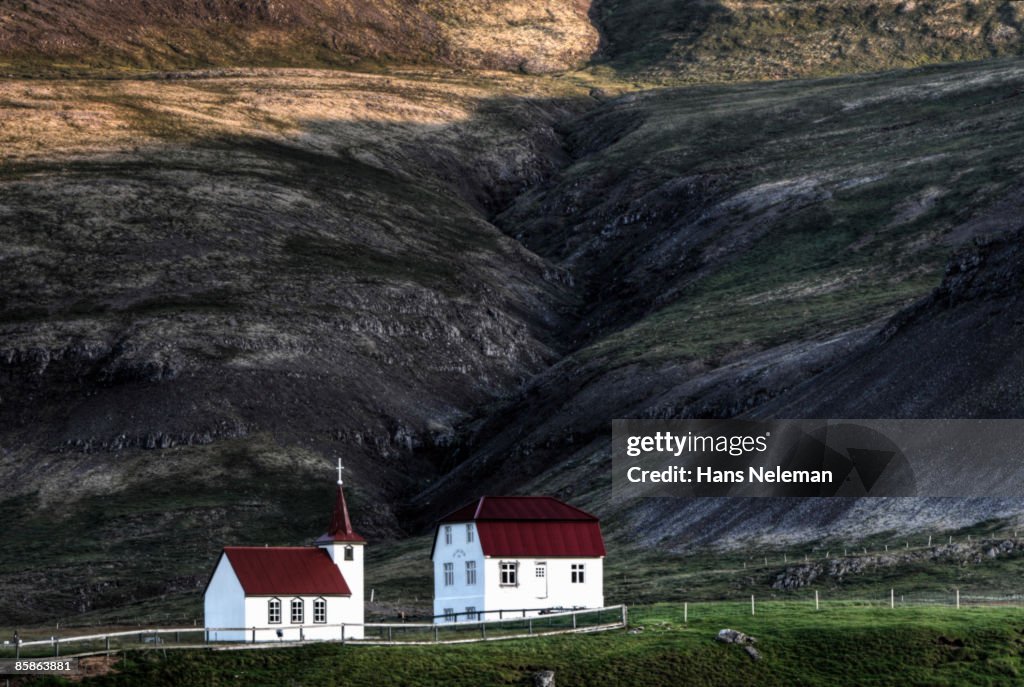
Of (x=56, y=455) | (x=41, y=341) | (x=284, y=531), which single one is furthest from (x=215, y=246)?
(x=284, y=531)

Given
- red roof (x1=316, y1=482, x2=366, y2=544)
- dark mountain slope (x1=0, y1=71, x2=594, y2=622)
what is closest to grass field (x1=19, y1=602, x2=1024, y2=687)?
red roof (x1=316, y1=482, x2=366, y2=544)

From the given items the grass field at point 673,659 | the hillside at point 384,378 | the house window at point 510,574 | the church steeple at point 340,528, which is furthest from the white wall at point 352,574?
the hillside at point 384,378

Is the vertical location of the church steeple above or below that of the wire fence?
above

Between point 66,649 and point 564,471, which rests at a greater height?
point 564,471

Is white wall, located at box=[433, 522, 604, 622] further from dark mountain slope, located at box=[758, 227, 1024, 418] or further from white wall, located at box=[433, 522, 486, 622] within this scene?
dark mountain slope, located at box=[758, 227, 1024, 418]

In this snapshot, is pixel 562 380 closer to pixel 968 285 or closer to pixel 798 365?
pixel 798 365

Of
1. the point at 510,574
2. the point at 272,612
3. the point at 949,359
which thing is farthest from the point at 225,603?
the point at 949,359

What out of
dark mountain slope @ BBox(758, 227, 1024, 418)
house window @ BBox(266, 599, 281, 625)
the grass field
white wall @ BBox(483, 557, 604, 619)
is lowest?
the grass field
